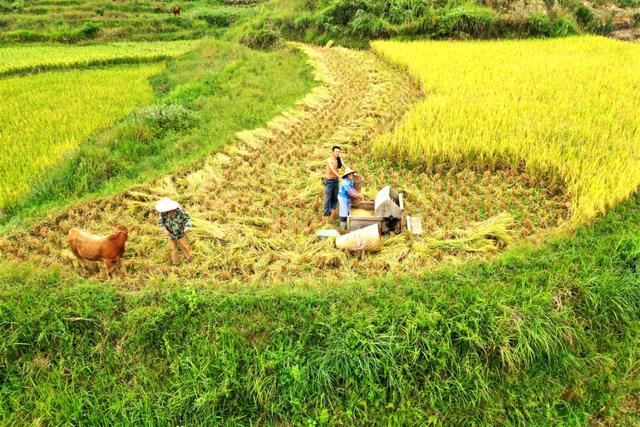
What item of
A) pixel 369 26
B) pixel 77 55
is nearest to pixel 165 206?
pixel 369 26

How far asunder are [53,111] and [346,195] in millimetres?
A: 7592

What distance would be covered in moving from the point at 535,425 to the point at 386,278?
5.41 ft

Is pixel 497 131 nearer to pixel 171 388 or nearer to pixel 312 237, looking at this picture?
pixel 312 237

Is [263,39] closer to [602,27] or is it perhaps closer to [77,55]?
[77,55]

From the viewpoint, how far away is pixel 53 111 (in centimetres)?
890

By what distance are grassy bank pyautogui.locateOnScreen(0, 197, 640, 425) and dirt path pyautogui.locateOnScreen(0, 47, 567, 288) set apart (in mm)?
393

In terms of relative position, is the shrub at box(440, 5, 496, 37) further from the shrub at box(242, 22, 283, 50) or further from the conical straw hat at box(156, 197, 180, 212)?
the conical straw hat at box(156, 197, 180, 212)

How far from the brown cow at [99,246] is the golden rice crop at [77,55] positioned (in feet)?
39.0

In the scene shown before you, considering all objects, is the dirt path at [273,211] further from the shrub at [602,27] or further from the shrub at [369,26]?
the shrub at [602,27]

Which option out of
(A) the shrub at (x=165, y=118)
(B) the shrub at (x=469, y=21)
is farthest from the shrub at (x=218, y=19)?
(A) the shrub at (x=165, y=118)

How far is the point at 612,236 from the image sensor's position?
4379 mm

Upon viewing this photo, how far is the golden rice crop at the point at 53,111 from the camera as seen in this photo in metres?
6.47

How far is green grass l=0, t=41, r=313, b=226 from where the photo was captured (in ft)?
19.5

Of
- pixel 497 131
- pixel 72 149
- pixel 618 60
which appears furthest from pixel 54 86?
pixel 618 60
